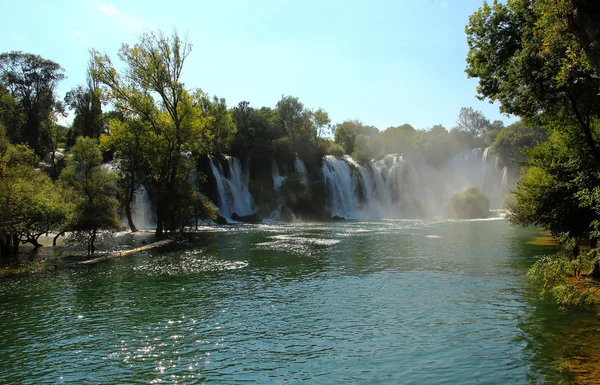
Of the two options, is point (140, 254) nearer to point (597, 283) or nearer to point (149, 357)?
point (149, 357)

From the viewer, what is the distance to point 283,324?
39.2ft

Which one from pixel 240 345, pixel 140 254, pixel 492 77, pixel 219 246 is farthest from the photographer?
pixel 219 246

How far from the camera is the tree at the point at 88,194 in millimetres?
23969

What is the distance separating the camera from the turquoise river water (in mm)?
8812

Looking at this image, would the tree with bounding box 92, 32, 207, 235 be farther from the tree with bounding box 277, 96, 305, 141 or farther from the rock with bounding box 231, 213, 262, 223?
the tree with bounding box 277, 96, 305, 141

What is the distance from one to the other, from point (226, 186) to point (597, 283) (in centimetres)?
4360

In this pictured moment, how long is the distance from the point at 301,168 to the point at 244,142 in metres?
9.80

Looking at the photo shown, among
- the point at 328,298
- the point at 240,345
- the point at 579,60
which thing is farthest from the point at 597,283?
the point at 240,345

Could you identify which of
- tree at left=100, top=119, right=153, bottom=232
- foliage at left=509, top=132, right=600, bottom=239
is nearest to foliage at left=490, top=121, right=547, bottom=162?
foliage at left=509, top=132, right=600, bottom=239

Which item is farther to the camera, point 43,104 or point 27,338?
point 43,104

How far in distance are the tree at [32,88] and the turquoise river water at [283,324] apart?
156ft

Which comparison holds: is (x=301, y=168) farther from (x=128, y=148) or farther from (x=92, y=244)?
(x=92, y=244)

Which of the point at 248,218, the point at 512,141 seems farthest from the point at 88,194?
the point at 512,141

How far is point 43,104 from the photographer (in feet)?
200
